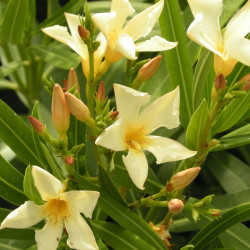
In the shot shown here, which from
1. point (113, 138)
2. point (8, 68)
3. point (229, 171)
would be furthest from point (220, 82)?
point (8, 68)

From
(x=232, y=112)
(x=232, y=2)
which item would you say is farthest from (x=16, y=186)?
(x=232, y=2)

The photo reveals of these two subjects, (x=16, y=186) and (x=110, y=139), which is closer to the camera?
(x=110, y=139)

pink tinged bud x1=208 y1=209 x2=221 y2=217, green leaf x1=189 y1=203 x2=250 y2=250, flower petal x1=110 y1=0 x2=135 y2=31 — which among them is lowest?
green leaf x1=189 y1=203 x2=250 y2=250

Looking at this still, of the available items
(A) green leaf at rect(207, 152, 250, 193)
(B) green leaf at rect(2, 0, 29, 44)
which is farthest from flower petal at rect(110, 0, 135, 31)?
(A) green leaf at rect(207, 152, 250, 193)

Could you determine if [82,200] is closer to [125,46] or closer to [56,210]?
[56,210]

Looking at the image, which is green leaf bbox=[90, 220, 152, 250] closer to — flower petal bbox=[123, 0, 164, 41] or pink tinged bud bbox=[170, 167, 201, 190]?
pink tinged bud bbox=[170, 167, 201, 190]

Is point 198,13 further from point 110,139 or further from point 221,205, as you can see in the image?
point 221,205

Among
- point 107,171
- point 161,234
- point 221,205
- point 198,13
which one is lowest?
point 221,205
